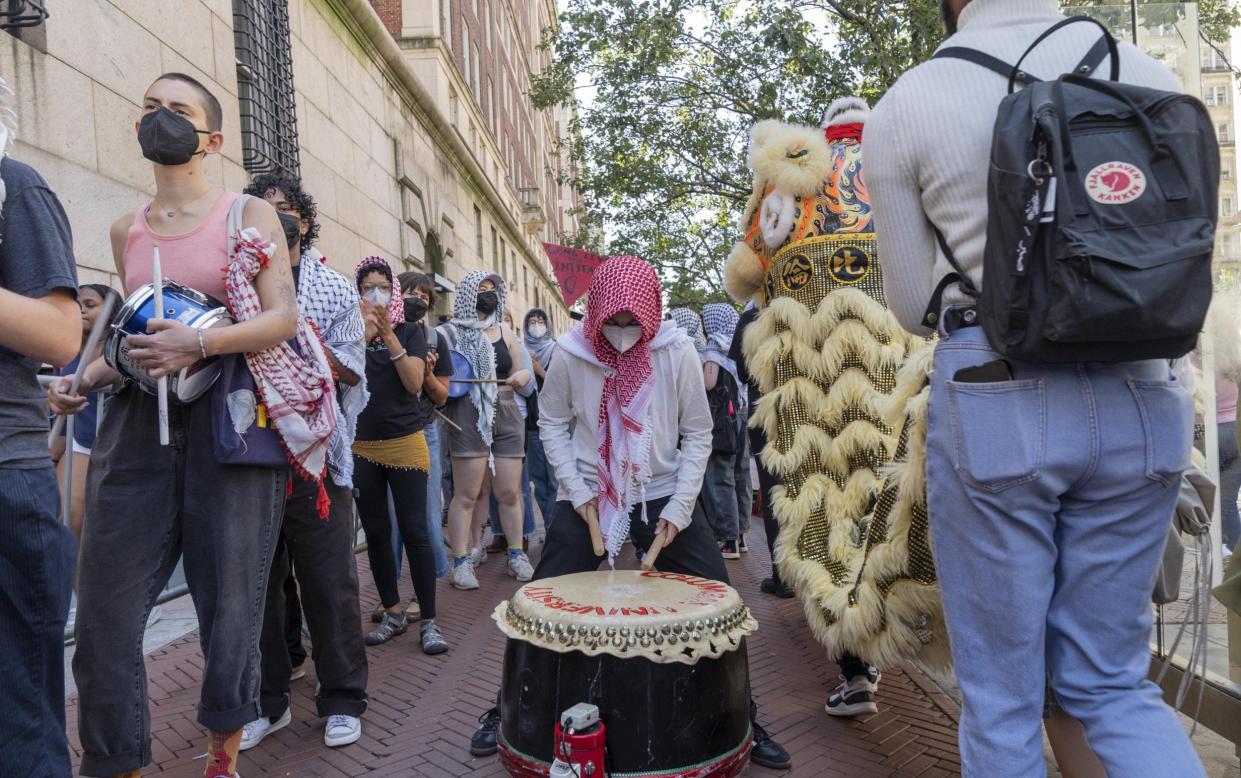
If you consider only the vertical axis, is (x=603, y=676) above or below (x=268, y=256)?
below

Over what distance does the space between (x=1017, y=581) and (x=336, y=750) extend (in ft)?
9.18

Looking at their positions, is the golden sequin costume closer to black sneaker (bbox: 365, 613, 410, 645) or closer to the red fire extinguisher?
the red fire extinguisher

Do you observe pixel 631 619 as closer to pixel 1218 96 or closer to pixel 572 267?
pixel 1218 96

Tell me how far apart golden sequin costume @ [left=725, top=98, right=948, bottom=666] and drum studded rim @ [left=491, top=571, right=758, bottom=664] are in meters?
0.50

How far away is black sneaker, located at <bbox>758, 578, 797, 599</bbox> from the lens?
5.85 m

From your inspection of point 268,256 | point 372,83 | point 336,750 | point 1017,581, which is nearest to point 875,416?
point 1017,581

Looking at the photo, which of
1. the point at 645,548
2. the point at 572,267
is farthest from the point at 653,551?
the point at 572,267

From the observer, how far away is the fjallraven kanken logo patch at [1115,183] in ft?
5.04

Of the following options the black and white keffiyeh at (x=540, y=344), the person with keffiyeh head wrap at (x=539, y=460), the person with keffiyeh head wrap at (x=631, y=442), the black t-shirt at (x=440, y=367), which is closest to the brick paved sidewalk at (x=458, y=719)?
the person with keffiyeh head wrap at (x=631, y=442)

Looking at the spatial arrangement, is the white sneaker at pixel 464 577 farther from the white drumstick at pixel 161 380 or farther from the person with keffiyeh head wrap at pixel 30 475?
the person with keffiyeh head wrap at pixel 30 475

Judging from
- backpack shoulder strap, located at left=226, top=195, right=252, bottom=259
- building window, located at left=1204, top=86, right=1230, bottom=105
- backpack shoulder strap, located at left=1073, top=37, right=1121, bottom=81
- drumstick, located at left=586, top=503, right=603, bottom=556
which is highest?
building window, located at left=1204, top=86, right=1230, bottom=105

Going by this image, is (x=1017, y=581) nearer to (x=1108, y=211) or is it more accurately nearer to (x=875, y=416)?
(x=1108, y=211)

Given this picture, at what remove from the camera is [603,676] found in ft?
7.99

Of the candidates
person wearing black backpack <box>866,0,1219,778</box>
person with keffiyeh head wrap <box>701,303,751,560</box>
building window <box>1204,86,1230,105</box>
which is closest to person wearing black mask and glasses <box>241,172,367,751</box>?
person wearing black backpack <box>866,0,1219,778</box>
